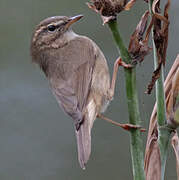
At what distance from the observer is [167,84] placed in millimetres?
2568

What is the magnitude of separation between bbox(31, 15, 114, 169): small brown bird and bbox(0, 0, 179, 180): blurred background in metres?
0.89

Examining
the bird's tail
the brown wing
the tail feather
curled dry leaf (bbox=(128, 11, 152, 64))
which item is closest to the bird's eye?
the brown wing

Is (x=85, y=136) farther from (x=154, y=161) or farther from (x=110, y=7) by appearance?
(x=110, y=7)

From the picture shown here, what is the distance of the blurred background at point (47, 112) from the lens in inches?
189

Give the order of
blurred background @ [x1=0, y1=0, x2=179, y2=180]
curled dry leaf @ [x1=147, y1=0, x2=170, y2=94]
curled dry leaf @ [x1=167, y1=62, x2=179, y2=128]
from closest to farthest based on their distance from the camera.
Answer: curled dry leaf @ [x1=147, y1=0, x2=170, y2=94] → curled dry leaf @ [x1=167, y1=62, x2=179, y2=128] → blurred background @ [x1=0, y1=0, x2=179, y2=180]

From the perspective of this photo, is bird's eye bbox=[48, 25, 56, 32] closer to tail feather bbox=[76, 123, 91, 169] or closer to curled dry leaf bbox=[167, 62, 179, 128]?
tail feather bbox=[76, 123, 91, 169]

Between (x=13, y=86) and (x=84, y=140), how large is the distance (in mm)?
2690

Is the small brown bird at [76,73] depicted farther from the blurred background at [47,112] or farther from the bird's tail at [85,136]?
the blurred background at [47,112]

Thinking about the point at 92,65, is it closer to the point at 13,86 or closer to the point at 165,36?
the point at 165,36

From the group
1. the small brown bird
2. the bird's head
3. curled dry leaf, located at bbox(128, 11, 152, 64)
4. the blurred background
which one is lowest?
the blurred background

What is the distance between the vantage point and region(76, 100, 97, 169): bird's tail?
109 inches

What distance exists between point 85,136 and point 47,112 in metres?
2.42

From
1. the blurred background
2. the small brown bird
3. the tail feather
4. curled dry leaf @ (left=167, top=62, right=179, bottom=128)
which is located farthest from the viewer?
the blurred background

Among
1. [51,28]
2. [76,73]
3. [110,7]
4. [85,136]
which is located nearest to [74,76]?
[76,73]
